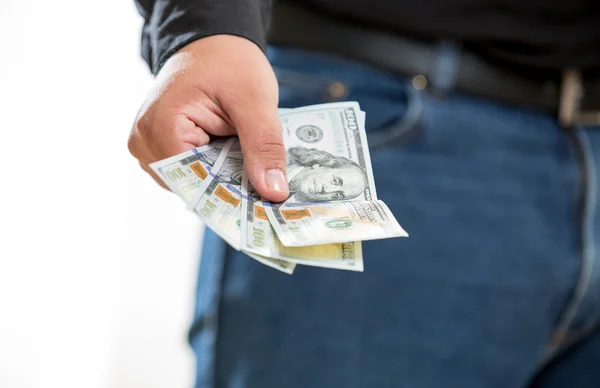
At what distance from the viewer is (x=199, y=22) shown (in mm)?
491

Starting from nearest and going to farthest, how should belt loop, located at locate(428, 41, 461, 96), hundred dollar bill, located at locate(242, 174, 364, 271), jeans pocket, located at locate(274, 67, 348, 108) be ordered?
hundred dollar bill, located at locate(242, 174, 364, 271), jeans pocket, located at locate(274, 67, 348, 108), belt loop, located at locate(428, 41, 461, 96)

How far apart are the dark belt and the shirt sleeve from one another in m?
0.25

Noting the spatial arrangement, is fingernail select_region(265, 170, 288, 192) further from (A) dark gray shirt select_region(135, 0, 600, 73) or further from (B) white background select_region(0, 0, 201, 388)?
(A) dark gray shirt select_region(135, 0, 600, 73)

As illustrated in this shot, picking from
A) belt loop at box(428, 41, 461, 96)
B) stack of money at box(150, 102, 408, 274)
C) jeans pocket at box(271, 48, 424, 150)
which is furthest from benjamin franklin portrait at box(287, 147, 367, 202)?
belt loop at box(428, 41, 461, 96)

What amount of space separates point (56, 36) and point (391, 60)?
505 millimetres

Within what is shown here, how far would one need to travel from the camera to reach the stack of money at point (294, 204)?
0.45 m

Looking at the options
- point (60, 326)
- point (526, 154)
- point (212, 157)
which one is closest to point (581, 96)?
point (526, 154)

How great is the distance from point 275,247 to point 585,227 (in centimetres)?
63

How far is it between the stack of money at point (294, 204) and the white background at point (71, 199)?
Result: 0.13 m

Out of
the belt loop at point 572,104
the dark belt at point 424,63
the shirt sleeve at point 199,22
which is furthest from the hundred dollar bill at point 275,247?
the belt loop at point 572,104

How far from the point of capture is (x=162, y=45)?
1.67ft

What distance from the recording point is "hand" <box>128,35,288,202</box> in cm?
46

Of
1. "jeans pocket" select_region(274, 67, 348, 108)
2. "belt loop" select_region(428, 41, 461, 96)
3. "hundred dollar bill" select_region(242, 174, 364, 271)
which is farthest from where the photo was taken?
"belt loop" select_region(428, 41, 461, 96)

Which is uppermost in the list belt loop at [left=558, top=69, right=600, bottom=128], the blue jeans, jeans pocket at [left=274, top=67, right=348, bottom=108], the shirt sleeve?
belt loop at [left=558, top=69, right=600, bottom=128]
